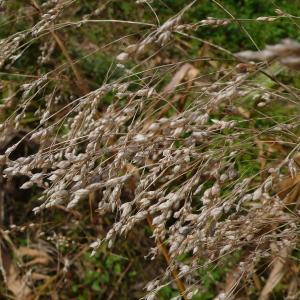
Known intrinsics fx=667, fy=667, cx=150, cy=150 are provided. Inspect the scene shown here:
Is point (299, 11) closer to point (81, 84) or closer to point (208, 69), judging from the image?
point (208, 69)

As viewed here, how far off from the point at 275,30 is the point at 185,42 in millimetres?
402

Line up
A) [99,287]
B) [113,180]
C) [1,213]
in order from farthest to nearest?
[1,213] → [99,287] → [113,180]

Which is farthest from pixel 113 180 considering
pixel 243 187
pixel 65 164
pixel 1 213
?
pixel 1 213

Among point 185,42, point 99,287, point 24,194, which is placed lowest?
point 99,287

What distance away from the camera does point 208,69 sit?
242 centimetres

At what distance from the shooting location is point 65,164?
4.06 feet

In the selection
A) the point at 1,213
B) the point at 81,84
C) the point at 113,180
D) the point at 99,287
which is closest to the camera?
the point at 113,180

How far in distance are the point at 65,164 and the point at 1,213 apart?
1442 millimetres

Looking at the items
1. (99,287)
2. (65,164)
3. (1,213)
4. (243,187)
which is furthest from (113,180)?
(1,213)

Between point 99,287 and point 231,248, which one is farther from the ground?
point 231,248

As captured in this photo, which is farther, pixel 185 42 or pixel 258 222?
pixel 185 42

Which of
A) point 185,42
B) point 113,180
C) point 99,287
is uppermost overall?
point 113,180

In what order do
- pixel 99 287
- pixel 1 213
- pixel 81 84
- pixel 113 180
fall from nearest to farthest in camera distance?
1. pixel 113 180
2. pixel 81 84
3. pixel 99 287
4. pixel 1 213

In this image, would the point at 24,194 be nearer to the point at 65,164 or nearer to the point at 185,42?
the point at 185,42
